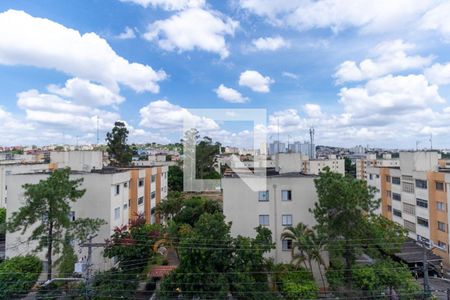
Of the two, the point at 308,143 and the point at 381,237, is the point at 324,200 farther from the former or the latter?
the point at 308,143

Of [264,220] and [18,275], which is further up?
[264,220]

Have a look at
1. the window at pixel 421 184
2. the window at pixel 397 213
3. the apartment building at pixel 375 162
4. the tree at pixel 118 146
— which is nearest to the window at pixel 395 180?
the window at pixel 397 213

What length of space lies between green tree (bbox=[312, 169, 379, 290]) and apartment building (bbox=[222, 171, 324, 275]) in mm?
2879

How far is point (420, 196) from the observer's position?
89.8ft

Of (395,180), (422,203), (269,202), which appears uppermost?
(395,180)

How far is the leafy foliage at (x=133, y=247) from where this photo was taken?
17125 mm

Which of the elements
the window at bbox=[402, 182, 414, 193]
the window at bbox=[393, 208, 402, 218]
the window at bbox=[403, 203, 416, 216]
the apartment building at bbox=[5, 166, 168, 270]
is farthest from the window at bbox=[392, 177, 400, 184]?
the apartment building at bbox=[5, 166, 168, 270]

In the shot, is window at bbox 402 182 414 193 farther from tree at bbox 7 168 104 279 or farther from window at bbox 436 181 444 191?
tree at bbox 7 168 104 279

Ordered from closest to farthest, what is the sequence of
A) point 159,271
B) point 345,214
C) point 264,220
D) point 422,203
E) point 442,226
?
point 345,214 → point 159,271 → point 264,220 → point 442,226 → point 422,203

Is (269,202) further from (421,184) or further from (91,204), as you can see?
(421,184)

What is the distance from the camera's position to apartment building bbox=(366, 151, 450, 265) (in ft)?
81.3

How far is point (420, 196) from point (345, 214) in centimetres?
1671

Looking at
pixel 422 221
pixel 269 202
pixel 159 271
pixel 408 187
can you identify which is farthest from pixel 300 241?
pixel 408 187

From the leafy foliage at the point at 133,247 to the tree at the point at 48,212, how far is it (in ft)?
6.17
